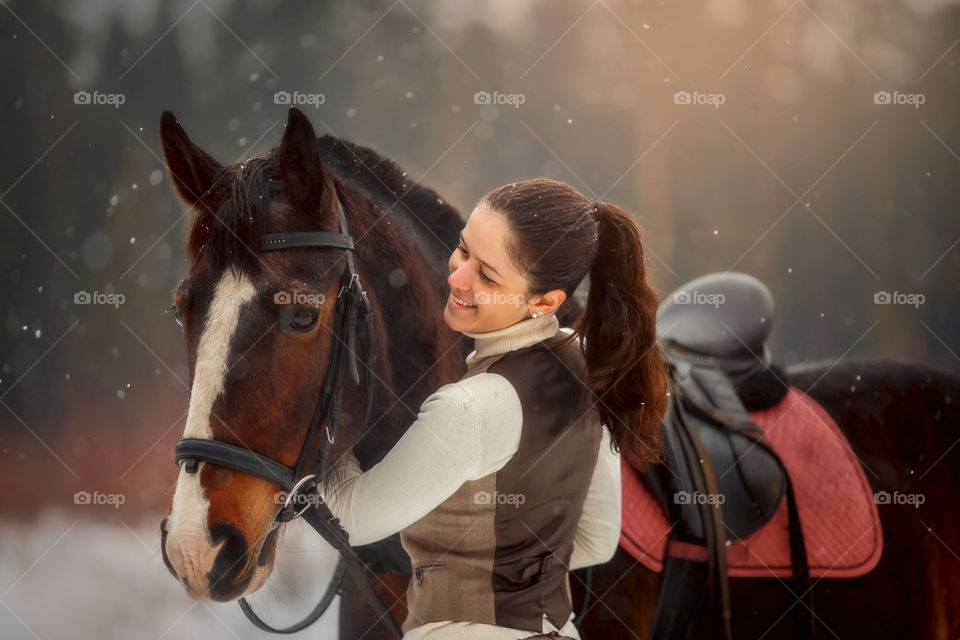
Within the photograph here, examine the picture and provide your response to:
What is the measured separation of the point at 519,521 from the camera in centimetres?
86

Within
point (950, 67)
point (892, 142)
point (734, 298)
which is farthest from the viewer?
point (892, 142)

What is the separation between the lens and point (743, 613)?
1.34 metres

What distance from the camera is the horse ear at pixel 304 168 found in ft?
3.01

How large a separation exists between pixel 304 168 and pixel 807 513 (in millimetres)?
1205

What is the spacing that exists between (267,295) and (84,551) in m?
2.16

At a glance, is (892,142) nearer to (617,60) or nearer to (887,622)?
(617,60)

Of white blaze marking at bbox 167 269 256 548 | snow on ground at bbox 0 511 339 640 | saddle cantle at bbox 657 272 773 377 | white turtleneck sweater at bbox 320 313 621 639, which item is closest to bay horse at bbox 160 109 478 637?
white blaze marking at bbox 167 269 256 548

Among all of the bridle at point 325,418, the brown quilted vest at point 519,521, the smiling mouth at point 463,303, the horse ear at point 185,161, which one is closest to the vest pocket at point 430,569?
the brown quilted vest at point 519,521

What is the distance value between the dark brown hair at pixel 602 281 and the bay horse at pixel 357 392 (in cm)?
25

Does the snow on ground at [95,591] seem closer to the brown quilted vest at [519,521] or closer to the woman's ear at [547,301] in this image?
the brown quilted vest at [519,521]

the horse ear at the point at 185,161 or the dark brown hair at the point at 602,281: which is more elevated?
the horse ear at the point at 185,161

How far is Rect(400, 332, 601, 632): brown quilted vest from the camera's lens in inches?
33.6

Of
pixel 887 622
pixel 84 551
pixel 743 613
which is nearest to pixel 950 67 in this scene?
pixel 887 622

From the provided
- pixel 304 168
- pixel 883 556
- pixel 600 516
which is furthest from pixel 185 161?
pixel 883 556
